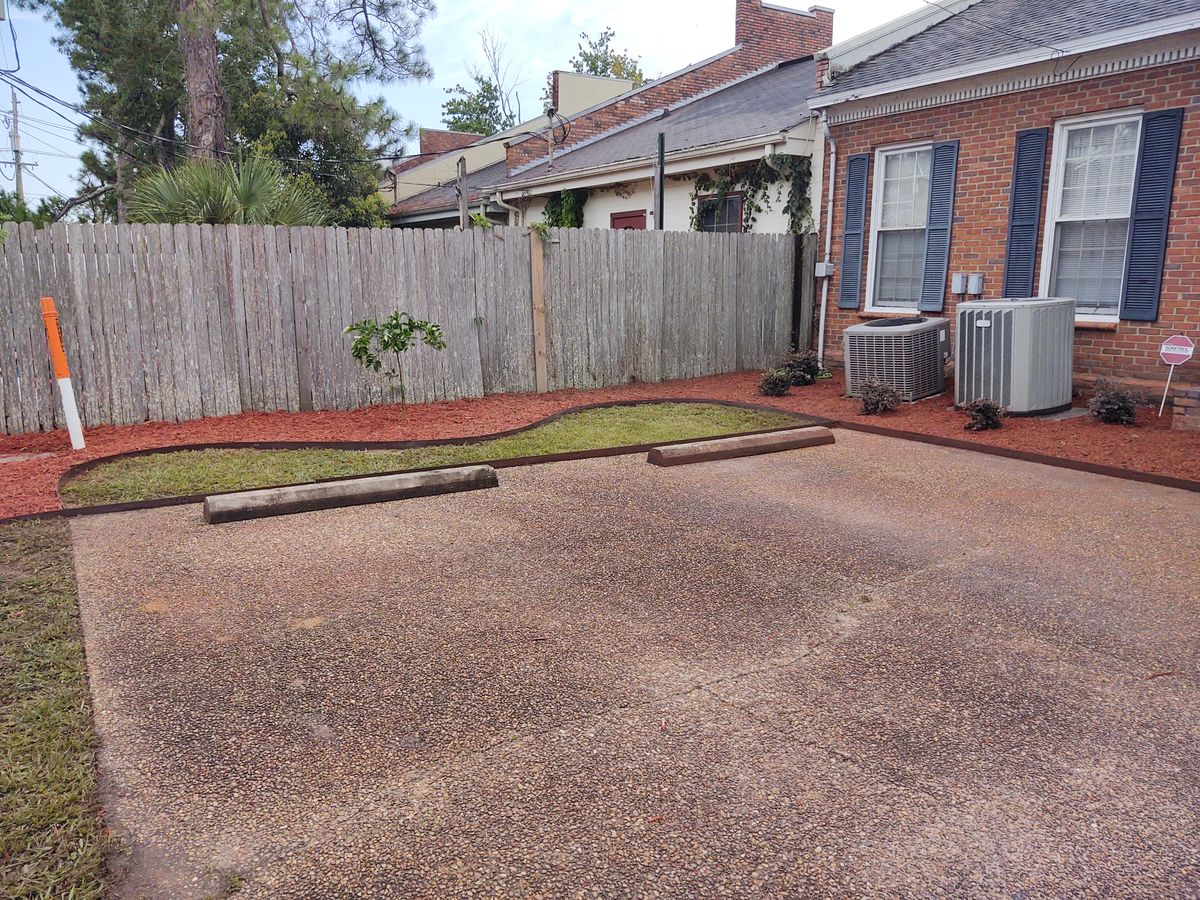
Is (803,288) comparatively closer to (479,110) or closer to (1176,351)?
(1176,351)

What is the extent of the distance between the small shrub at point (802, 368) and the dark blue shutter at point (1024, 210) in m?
2.37

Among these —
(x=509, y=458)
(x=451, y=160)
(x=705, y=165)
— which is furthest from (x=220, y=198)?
(x=451, y=160)

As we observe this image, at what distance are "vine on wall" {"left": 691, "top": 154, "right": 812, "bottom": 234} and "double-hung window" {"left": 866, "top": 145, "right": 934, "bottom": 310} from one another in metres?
1.34

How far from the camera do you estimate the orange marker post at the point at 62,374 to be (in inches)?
256

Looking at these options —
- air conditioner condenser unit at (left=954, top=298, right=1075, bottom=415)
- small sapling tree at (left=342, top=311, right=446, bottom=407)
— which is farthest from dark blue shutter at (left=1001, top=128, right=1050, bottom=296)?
small sapling tree at (left=342, top=311, right=446, bottom=407)

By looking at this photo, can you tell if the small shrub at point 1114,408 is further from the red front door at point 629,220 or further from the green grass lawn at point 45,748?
the red front door at point 629,220

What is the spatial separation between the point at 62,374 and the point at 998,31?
34.5ft

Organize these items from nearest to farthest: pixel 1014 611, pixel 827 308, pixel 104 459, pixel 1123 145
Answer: pixel 1014 611 < pixel 104 459 < pixel 1123 145 < pixel 827 308

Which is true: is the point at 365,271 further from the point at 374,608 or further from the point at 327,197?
the point at 327,197

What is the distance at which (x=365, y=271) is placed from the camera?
27.7 ft

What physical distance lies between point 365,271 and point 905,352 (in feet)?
19.0

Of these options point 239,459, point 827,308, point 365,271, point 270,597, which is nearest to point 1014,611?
point 270,597

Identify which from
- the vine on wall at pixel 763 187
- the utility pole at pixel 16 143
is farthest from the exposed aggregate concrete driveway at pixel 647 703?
the utility pole at pixel 16 143

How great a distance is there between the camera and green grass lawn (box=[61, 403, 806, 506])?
569cm
